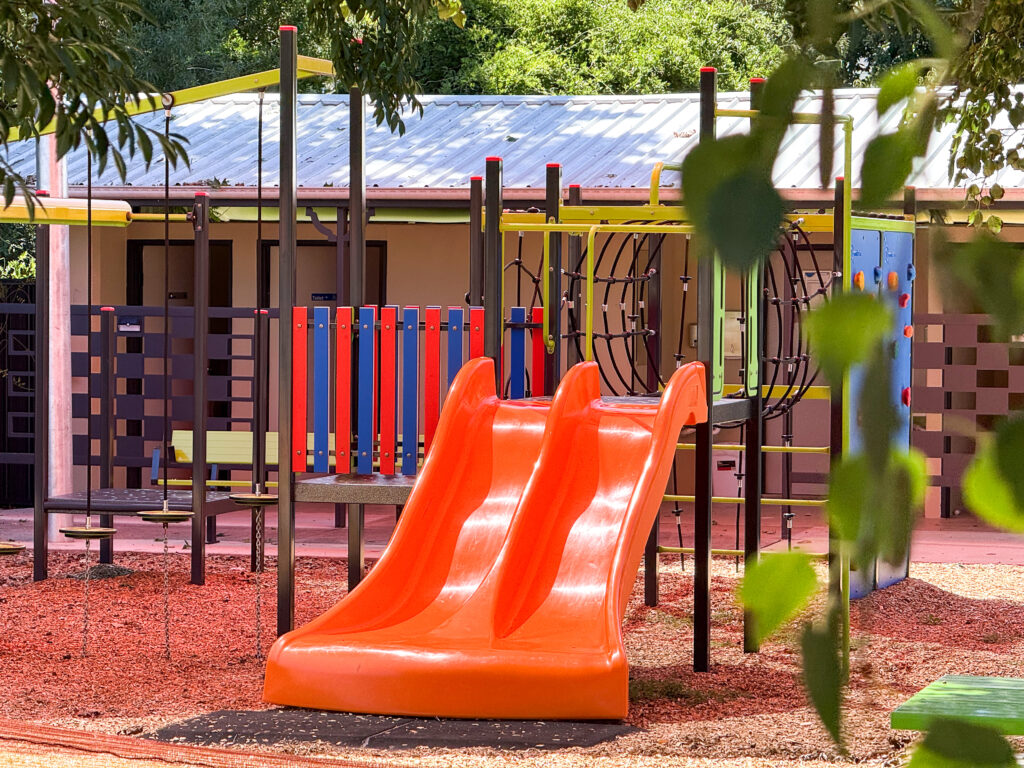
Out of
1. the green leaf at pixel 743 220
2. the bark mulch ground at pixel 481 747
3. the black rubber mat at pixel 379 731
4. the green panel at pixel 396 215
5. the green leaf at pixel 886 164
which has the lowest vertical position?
the bark mulch ground at pixel 481 747

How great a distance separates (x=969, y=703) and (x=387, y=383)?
582 cm

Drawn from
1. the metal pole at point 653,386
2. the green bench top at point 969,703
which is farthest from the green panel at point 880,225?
the green bench top at point 969,703

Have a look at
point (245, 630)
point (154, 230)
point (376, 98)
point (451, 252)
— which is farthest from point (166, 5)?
point (245, 630)

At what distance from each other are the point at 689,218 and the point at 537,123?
45.5ft

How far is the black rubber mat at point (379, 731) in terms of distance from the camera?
4.75 metres

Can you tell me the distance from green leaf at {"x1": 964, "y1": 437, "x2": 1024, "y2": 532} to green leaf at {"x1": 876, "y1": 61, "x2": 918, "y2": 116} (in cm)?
11

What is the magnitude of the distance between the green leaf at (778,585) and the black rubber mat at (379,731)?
4.40 meters

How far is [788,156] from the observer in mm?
415

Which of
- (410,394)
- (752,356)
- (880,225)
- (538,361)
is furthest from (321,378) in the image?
(880,225)

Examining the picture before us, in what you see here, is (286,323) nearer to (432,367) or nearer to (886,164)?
(432,367)

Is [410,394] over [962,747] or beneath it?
beneath

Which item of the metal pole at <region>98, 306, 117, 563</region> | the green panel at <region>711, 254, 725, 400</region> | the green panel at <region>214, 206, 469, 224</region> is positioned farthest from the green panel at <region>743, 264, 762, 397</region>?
the green panel at <region>214, 206, 469, 224</region>

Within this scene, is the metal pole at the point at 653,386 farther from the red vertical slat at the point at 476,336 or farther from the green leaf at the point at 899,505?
the green leaf at the point at 899,505

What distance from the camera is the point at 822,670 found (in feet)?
1.35
